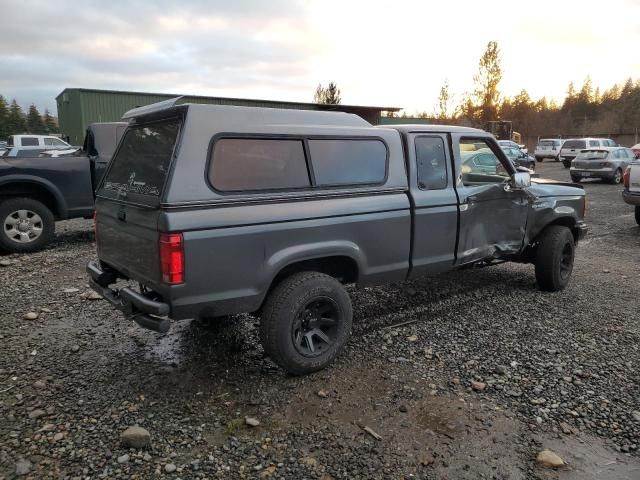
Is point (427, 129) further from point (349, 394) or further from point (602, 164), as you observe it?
point (602, 164)

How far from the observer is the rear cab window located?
10.7 ft

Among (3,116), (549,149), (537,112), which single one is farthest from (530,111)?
(3,116)

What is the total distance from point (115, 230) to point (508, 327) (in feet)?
12.0

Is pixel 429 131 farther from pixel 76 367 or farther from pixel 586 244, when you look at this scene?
pixel 586 244

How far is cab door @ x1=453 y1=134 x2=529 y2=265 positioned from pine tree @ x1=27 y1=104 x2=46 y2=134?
267 ft

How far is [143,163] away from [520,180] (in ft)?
12.3

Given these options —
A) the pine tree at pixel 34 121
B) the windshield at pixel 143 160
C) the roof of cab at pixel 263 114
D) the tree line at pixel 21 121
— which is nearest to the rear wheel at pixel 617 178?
the roof of cab at pixel 263 114

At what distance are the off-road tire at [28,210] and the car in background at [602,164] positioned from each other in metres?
19.3

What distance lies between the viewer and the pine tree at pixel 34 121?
73438 millimetres

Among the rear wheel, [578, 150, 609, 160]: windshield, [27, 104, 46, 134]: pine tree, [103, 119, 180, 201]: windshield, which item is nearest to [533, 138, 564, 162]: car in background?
the rear wheel

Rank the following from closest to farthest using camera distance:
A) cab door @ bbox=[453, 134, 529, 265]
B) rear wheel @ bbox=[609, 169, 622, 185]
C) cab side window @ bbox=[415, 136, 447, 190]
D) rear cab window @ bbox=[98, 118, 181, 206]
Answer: rear cab window @ bbox=[98, 118, 181, 206], cab side window @ bbox=[415, 136, 447, 190], cab door @ bbox=[453, 134, 529, 265], rear wheel @ bbox=[609, 169, 622, 185]

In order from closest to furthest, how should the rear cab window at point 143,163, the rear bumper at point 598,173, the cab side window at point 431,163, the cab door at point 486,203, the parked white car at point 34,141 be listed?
the rear cab window at point 143,163 < the cab side window at point 431,163 < the cab door at point 486,203 < the rear bumper at point 598,173 < the parked white car at point 34,141

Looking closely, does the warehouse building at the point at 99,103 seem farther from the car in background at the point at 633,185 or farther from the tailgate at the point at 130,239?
the tailgate at the point at 130,239

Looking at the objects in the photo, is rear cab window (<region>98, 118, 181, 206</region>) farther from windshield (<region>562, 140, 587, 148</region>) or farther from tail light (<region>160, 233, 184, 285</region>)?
windshield (<region>562, 140, 587, 148</region>)
